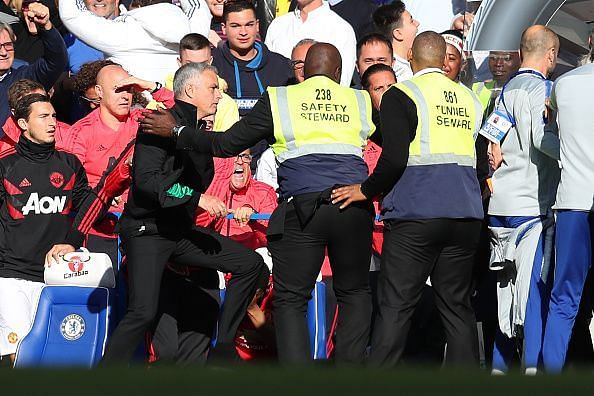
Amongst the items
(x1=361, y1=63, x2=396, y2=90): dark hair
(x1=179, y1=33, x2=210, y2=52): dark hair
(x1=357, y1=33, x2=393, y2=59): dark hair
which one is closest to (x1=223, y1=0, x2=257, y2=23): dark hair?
(x1=179, y1=33, x2=210, y2=52): dark hair

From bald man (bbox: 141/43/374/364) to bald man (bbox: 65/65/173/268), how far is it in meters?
1.63

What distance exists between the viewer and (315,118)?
5.43 meters

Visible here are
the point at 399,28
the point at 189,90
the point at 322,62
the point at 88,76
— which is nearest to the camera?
the point at 322,62

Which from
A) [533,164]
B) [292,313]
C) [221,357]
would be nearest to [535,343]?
[533,164]

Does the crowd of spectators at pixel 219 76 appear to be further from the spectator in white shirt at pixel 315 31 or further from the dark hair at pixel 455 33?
the dark hair at pixel 455 33

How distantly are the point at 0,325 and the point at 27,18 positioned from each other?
108 inches

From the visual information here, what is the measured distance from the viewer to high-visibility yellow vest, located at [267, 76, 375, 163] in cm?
540

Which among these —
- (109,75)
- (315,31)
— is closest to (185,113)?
(109,75)

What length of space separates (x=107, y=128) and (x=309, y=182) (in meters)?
2.28

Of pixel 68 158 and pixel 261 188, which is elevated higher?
pixel 68 158

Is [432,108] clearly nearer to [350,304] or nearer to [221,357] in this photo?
[350,304]

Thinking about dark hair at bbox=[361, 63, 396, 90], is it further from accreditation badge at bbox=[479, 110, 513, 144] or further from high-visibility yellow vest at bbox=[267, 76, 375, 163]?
high-visibility yellow vest at bbox=[267, 76, 375, 163]

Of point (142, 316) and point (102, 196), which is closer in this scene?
point (142, 316)

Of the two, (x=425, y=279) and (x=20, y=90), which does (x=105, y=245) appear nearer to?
(x=20, y=90)
